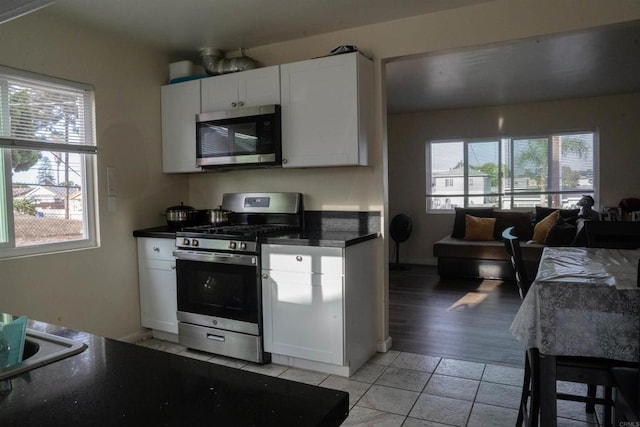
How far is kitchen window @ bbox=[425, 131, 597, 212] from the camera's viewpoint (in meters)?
6.32

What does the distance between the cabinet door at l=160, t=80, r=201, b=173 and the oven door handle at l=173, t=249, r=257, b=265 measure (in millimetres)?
760

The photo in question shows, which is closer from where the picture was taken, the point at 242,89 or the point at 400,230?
the point at 242,89

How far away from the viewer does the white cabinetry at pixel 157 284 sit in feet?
11.3

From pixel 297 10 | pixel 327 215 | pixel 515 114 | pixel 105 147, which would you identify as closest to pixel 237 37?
pixel 297 10

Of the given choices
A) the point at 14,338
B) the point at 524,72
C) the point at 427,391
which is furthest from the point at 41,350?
the point at 524,72

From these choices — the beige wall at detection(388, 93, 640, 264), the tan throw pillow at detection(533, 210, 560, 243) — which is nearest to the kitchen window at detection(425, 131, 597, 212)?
the beige wall at detection(388, 93, 640, 264)

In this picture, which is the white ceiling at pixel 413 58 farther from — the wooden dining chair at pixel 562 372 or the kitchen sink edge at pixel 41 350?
the wooden dining chair at pixel 562 372

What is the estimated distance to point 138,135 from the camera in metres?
3.59

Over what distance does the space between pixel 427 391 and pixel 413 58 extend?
2250mm

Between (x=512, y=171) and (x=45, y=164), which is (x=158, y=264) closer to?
(x=45, y=164)

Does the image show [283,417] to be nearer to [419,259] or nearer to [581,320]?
[581,320]

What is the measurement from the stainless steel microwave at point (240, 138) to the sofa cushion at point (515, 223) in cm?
418

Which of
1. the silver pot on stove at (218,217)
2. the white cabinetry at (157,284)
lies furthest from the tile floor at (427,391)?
the silver pot on stove at (218,217)

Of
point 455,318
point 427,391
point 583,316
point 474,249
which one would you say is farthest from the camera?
point 474,249
